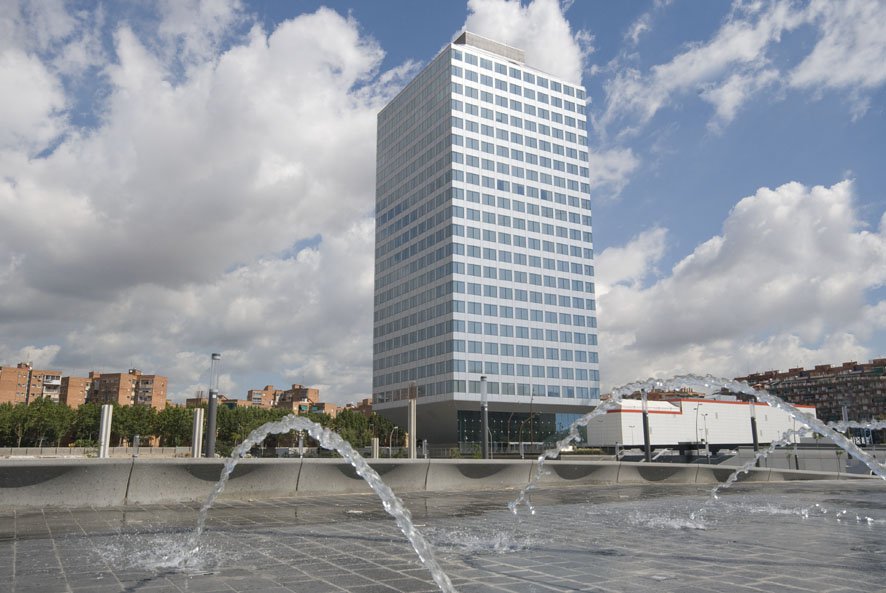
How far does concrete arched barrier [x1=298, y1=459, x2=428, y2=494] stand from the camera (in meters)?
14.1

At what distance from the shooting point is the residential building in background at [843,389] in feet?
573

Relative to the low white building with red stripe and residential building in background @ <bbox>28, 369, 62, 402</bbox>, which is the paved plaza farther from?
residential building in background @ <bbox>28, 369, 62, 402</bbox>

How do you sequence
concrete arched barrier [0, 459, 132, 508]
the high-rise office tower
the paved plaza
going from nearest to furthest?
the paved plaza
concrete arched barrier [0, 459, 132, 508]
the high-rise office tower

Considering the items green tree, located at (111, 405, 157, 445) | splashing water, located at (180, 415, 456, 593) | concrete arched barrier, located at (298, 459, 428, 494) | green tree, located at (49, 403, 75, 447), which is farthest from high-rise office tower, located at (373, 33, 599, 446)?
splashing water, located at (180, 415, 456, 593)

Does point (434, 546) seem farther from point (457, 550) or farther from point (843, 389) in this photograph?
point (843, 389)

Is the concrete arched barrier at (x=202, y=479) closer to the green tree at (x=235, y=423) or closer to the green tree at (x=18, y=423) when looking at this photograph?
the green tree at (x=18, y=423)

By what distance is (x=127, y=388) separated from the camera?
160 metres

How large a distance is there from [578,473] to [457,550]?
44.5 feet

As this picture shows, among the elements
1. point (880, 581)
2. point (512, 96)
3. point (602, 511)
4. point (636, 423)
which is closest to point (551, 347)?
point (636, 423)

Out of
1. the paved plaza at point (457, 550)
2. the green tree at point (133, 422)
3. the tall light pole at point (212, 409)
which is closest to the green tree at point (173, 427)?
the green tree at point (133, 422)

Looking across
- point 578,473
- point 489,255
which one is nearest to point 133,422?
point 489,255

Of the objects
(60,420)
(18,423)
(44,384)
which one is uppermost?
(44,384)

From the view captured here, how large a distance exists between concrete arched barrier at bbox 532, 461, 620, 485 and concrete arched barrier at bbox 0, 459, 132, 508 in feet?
34.3

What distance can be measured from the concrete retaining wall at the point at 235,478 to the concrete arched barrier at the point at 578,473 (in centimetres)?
3
